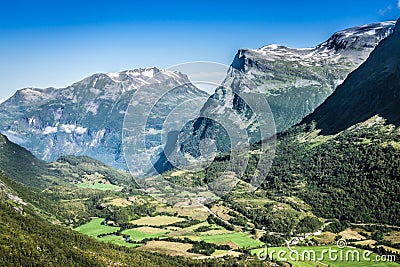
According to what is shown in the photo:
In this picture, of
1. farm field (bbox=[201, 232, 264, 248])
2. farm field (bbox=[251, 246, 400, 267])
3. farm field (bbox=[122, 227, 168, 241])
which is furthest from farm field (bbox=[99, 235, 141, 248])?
farm field (bbox=[251, 246, 400, 267])

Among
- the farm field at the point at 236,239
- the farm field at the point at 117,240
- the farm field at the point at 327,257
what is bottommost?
the farm field at the point at 117,240

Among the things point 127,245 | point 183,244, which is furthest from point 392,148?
point 127,245

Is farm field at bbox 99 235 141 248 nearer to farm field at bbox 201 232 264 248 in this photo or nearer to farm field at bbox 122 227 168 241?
farm field at bbox 122 227 168 241

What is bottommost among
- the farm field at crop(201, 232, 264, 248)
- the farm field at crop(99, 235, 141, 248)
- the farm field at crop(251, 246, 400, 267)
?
the farm field at crop(99, 235, 141, 248)

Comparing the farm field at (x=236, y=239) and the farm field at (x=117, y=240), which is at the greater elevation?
the farm field at (x=236, y=239)

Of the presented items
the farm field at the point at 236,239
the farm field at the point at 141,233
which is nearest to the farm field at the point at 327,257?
the farm field at the point at 236,239

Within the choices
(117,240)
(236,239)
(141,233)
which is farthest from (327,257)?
(117,240)

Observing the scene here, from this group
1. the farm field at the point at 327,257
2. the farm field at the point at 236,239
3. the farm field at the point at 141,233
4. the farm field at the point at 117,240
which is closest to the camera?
the farm field at the point at 327,257

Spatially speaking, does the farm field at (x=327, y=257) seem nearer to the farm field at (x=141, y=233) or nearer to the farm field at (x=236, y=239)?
the farm field at (x=236, y=239)

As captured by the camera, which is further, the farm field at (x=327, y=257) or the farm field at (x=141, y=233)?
the farm field at (x=141, y=233)

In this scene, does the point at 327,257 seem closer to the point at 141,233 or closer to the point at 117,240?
the point at 141,233
